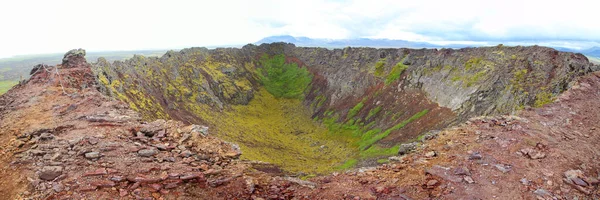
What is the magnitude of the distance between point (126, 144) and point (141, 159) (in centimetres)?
184

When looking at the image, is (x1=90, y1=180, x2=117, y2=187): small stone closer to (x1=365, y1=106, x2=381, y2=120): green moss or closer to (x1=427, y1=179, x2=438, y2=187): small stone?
(x1=427, y1=179, x2=438, y2=187): small stone

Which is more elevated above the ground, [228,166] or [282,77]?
[228,166]

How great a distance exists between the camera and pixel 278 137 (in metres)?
77.9

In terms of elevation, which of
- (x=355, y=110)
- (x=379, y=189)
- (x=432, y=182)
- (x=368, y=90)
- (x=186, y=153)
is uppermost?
(x=186, y=153)

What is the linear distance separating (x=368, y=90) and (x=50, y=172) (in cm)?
7965

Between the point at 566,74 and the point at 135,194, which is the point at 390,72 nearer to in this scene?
the point at 566,74

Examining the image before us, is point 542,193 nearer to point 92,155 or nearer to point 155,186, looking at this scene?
point 155,186

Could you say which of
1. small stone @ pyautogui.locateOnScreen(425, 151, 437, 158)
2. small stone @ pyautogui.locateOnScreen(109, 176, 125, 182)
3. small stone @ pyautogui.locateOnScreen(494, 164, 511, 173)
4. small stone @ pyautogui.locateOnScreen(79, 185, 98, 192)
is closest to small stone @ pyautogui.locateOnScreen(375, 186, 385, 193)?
small stone @ pyautogui.locateOnScreen(425, 151, 437, 158)

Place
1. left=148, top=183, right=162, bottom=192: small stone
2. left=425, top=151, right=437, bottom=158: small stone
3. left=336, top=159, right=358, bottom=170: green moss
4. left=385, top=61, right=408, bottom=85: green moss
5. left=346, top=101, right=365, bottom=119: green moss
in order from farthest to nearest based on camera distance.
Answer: left=346, top=101, right=365, bottom=119: green moss, left=385, top=61, right=408, bottom=85: green moss, left=336, top=159, right=358, bottom=170: green moss, left=425, top=151, right=437, bottom=158: small stone, left=148, top=183, right=162, bottom=192: small stone

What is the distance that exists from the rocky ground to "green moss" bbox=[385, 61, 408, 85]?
5980cm

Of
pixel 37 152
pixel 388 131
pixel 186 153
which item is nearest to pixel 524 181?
pixel 186 153

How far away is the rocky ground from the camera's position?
489 inches

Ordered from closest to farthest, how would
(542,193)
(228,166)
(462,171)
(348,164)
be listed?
(542,193), (462,171), (228,166), (348,164)

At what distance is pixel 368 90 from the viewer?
283ft
